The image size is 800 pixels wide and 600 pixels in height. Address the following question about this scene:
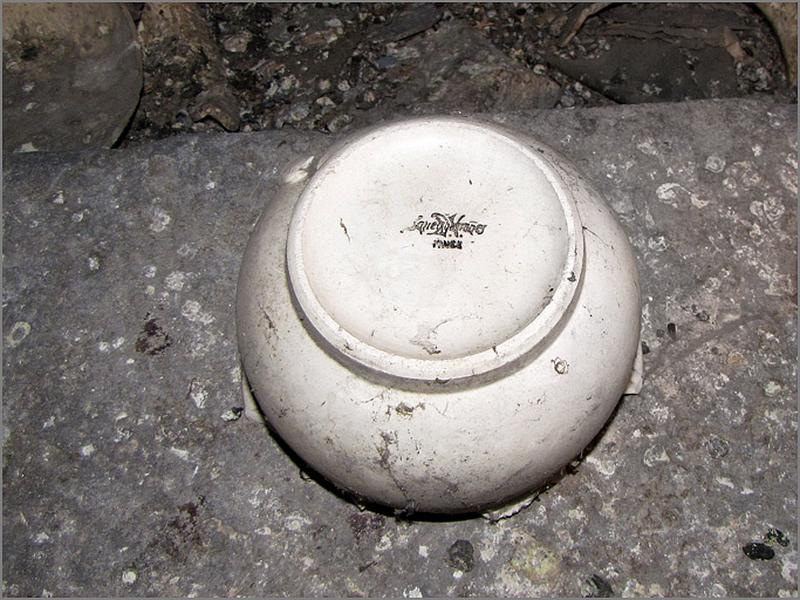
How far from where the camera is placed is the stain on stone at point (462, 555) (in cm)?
209

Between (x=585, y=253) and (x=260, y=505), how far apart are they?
1.04 meters

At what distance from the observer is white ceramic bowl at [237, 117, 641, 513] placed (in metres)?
1.57

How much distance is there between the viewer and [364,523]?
215cm

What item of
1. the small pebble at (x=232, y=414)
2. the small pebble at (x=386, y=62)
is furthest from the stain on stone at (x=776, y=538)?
the small pebble at (x=386, y=62)

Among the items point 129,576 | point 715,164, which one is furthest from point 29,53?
point 715,164

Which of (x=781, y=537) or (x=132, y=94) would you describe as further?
(x=132, y=94)

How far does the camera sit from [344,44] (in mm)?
3273

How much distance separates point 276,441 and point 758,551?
47.1 inches

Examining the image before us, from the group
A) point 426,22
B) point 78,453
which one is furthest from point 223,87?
point 78,453

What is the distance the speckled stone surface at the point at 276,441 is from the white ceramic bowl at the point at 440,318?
0.42 meters

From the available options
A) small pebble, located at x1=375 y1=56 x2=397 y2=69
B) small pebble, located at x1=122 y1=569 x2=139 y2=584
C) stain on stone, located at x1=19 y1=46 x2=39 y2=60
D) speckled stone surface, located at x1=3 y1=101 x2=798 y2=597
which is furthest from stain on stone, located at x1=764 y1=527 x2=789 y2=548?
stain on stone, located at x1=19 y1=46 x2=39 y2=60

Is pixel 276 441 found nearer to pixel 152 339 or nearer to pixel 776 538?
pixel 152 339

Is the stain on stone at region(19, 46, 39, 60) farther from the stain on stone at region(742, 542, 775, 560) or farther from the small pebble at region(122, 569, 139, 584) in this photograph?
the stain on stone at region(742, 542, 775, 560)

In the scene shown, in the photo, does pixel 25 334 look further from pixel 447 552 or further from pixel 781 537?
pixel 781 537
